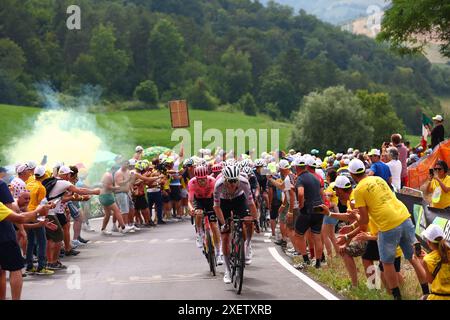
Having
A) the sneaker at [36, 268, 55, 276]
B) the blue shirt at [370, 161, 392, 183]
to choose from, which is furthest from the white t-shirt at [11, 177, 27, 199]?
the blue shirt at [370, 161, 392, 183]

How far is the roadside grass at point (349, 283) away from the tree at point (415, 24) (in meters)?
15.1

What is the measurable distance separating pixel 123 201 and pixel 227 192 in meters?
10.7

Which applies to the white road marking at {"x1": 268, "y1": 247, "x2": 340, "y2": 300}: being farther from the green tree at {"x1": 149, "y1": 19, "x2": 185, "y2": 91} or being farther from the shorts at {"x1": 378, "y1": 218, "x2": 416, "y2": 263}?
the green tree at {"x1": 149, "y1": 19, "x2": 185, "y2": 91}

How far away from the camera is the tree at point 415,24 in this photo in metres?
27.8

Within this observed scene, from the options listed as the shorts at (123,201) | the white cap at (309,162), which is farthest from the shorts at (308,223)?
the shorts at (123,201)

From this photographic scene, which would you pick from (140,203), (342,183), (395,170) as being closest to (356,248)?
(342,183)

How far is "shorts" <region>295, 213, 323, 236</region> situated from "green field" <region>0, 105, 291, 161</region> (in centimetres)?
4668

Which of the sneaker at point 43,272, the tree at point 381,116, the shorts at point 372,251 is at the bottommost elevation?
the tree at point 381,116

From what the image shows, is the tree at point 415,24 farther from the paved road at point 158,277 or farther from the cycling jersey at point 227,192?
the cycling jersey at point 227,192

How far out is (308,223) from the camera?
14.4m

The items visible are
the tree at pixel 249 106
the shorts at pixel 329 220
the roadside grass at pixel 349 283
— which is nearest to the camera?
the roadside grass at pixel 349 283

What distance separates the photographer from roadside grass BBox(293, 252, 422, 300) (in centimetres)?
1093

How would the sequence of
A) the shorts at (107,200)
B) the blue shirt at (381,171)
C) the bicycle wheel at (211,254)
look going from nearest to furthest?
1. the bicycle wheel at (211,254)
2. the blue shirt at (381,171)
3. the shorts at (107,200)
